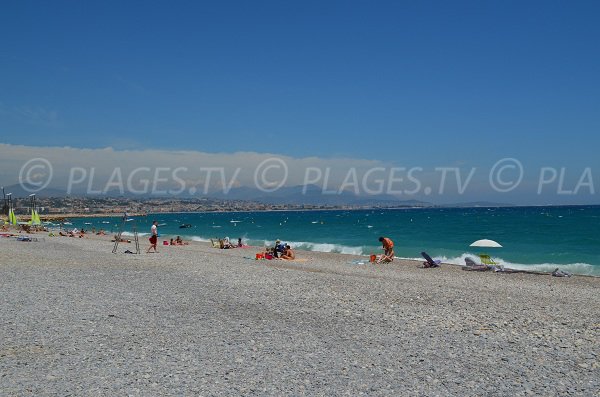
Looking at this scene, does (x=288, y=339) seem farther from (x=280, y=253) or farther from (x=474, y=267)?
(x=280, y=253)

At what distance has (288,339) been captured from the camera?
809 cm

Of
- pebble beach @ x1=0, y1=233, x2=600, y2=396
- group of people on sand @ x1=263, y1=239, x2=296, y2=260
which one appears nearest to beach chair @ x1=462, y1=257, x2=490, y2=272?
pebble beach @ x1=0, y1=233, x2=600, y2=396

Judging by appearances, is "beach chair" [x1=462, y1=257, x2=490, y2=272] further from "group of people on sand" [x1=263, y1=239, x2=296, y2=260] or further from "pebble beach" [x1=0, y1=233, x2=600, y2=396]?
"group of people on sand" [x1=263, y1=239, x2=296, y2=260]

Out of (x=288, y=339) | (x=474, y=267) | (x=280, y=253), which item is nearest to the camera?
(x=288, y=339)

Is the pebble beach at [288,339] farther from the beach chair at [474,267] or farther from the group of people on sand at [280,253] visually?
the group of people on sand at [280,253]

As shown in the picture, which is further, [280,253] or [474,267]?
[280,253]

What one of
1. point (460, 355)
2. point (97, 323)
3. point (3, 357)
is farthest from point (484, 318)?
point (3, 357)

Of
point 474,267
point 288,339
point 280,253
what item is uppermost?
point 474,267

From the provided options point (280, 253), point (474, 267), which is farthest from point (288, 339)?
point (280, 253)

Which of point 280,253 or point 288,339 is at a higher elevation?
point 288,339

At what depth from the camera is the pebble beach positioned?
6.00 metres

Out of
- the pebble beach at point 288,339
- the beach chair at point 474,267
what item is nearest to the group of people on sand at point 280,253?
the beach chair at point 474,267

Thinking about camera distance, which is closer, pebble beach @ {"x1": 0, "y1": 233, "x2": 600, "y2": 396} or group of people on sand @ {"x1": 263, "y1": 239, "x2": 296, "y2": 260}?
pebble beach @ {"x1": 0, "y1": 233, "x2": 600, "y2": 396}

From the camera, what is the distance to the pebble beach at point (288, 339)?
236 inches
